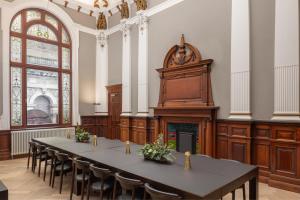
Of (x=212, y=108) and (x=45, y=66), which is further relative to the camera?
(x=45, y=66)

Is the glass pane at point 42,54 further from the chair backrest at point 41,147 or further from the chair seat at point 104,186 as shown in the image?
the chair seat at point 104,186

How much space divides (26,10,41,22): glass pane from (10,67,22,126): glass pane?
A: 1748 millimetres

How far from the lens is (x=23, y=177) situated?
4.50 metres

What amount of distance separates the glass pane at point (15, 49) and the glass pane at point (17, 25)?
274 mm

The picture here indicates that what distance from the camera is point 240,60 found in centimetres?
446

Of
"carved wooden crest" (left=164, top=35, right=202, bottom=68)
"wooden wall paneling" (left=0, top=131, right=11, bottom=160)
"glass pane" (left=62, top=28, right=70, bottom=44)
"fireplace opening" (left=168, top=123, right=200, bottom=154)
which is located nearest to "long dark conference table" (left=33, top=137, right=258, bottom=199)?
"fireplace opening" (left=168, top=123, right=200, bottom=154)

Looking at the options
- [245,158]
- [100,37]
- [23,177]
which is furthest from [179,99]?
[100,37]

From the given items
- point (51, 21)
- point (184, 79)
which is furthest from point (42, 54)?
point (184, 79)

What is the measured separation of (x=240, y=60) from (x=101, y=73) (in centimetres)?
569

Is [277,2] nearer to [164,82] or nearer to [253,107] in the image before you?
[253,107]

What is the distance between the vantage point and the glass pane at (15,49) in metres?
6.41

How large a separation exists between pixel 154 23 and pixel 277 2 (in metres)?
3.49

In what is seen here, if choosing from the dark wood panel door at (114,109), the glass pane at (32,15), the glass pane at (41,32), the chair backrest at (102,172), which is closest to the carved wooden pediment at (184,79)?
the dark wood panel door at (114,109)

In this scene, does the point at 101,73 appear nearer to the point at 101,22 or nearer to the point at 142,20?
the point at 101,22
